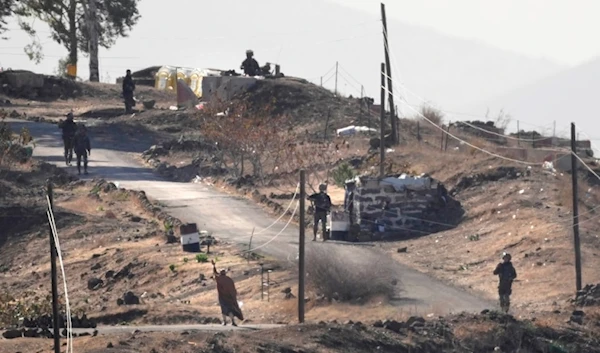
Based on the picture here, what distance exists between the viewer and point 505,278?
29.2 m

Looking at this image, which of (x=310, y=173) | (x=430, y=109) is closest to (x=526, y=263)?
(x=310, y=173)

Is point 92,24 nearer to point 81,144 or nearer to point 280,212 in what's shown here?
point 81,144

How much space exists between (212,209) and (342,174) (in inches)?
179

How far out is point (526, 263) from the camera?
34.9 m

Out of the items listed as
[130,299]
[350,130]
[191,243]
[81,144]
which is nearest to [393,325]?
[130,299]

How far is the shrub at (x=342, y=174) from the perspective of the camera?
1773 inches

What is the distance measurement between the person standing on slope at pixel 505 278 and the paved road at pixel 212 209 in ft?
3.14

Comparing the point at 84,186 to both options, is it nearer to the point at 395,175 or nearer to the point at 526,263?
the point at 395,175

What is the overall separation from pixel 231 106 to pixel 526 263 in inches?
772

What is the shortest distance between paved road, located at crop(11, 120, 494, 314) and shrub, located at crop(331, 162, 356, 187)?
113 inches

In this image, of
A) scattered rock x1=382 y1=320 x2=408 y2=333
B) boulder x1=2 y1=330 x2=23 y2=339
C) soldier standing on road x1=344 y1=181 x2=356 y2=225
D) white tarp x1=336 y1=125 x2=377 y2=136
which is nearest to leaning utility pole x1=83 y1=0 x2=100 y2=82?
white tarp x1=336 y1=125 x2=377 y2=136

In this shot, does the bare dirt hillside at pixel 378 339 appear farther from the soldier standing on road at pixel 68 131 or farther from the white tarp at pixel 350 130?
the white tarp at pixel 350 130

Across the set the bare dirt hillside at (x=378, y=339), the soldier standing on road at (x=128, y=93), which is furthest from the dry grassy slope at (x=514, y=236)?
the soldier standing on road at (x=128, y=93)

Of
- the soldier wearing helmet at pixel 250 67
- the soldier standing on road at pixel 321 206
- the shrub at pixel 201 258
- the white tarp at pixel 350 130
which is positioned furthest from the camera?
the soldier wearing helmet at pixel 250 67
